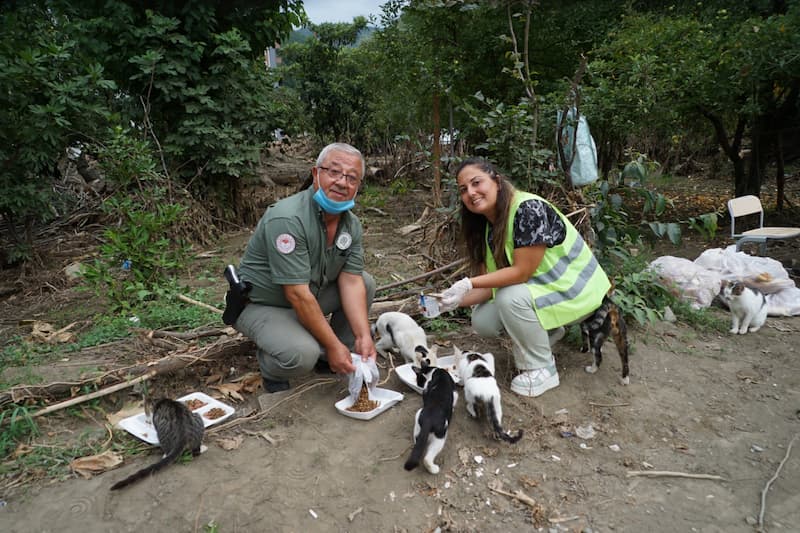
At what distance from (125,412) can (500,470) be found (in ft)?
7.71

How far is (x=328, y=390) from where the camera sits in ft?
10.8

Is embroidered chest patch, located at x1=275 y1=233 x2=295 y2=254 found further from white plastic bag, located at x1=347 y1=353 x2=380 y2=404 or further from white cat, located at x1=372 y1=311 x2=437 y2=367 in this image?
white cat, located at x1=372 y1=311 x2=437 y2=367

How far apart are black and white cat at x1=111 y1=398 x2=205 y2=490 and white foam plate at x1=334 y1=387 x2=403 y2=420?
822 millimetres

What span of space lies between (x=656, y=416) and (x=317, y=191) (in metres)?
2.55

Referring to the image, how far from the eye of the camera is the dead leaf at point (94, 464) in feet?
8.25

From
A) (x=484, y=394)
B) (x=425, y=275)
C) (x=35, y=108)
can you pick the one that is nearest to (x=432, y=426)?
(x=484, y=394)

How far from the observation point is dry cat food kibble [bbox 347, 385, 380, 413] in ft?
9.82

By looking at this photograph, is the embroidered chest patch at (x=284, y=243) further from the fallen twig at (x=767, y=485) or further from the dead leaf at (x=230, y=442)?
the fallen twig at (x=767, y=485)

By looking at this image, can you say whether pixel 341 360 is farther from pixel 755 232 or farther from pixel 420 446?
pixel 755 232

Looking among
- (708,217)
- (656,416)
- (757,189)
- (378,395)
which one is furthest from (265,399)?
(757,189)

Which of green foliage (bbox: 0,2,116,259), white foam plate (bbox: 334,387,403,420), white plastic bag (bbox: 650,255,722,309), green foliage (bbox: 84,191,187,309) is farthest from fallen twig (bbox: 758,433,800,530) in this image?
green foliage (bbox: 0,2,116,259)

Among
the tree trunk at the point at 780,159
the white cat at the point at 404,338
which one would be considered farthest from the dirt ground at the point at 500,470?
the tree trunk at the point at 780,159

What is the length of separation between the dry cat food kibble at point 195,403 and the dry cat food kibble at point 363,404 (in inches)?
38.9

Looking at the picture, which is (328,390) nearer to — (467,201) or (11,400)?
(467,201)
